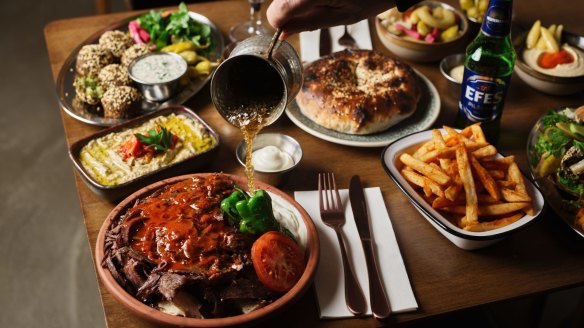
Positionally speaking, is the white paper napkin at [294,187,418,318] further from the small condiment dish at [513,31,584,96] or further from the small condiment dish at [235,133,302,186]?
the small condiment dish at [513,31,584,96]

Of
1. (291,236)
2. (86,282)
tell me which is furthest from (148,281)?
(86,282)

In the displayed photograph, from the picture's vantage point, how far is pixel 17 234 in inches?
159

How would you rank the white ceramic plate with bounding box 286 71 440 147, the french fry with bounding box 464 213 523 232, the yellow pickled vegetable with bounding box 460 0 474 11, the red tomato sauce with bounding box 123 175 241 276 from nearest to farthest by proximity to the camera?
the red tomato sauce with bounding box 123 175 241 276 < the french fry with bounding box 464 213 523 232 < the white ceramic plate with bounding box 286 71 440 147 < the yellow pickled vegetable with bounding box 460 0 474 11

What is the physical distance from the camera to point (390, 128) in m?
2.50

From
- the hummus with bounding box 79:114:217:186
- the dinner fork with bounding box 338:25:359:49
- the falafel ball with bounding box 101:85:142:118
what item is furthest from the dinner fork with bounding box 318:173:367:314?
the dinner fork with bounding box 338:25:359:49

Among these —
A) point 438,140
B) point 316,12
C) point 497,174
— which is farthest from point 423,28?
point 497,174

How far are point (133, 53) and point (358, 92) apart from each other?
1083mm

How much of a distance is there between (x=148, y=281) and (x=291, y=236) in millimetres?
493

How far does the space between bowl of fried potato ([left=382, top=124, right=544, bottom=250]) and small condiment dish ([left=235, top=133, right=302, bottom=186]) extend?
366mm

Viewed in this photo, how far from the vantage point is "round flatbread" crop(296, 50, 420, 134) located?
7.90 ft

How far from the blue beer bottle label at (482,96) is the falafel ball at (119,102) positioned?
1.41 m

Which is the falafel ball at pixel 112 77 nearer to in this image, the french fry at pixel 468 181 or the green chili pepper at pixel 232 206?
the green chili pepper at pixel 232 206

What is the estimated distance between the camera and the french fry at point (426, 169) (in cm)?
197

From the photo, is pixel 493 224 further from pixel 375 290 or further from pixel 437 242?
pixel 375 290
